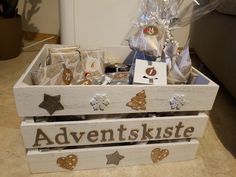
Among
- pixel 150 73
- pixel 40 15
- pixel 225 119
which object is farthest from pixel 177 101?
pixel 40 15

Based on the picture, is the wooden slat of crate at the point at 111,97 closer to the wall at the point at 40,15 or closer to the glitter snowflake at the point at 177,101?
the glitter snowflake at the point at 177,101

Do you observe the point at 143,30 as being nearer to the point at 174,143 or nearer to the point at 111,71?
the point at 111,71

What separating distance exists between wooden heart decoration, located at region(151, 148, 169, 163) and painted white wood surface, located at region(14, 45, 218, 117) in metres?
0.13

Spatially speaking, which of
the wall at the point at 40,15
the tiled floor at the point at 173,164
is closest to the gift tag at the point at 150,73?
the tiled floor at the point at 173,164

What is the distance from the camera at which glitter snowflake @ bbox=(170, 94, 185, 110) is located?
60 cm

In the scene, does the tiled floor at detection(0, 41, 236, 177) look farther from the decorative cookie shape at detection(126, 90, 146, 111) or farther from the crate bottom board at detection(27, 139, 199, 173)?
the decorative cookie shape at detection(126, 90, 146, 111)

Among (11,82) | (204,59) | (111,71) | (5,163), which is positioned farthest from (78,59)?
(204,59)

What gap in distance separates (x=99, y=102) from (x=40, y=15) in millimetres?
1339

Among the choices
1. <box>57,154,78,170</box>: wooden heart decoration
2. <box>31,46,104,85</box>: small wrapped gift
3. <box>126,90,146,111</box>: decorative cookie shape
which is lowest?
<box>57,154,78,170</box>: wooden heart decoration

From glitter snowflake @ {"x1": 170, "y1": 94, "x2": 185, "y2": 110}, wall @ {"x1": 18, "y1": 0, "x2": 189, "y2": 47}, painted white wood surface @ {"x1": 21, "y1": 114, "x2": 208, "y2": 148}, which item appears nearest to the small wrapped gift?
painted white wood surface @ {"x1": 21, "y1": 114, "x2": 208, "y2": 148}

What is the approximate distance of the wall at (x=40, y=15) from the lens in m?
1.63

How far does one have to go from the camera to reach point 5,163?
2.16 ft

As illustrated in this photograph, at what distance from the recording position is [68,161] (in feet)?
2.05

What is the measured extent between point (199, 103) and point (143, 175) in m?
0.25
